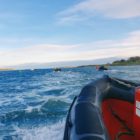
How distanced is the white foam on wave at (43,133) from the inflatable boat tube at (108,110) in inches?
88.0

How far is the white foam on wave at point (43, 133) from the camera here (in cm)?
731

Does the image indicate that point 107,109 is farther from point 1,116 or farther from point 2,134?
point 1,116

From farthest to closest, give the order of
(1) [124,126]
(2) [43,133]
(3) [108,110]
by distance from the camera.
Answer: (2) [43,133] → (3) [108,110] → (1) [124,126]

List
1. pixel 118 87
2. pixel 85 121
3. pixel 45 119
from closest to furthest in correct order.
A: pixel 85 121 → pixel 118 87 → pixel 45 119

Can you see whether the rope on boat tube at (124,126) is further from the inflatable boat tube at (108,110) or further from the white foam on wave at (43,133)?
the white foam on wave at (43,133)

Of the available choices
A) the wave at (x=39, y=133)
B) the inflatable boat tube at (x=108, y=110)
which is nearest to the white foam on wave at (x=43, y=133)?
the wave at (x=39, y=133)

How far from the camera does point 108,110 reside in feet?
16.7

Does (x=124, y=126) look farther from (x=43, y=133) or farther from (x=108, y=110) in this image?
(x=43, y=133)

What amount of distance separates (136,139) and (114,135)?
0.47 m

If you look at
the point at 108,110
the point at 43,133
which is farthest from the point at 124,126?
the point at 43,133

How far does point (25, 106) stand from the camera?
1138 centimetres

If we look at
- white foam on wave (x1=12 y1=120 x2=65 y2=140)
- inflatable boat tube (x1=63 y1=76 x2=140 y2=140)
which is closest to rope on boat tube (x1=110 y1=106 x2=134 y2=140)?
inflatable boat tube (x1=63 y1=76 x2=140 y2=140)

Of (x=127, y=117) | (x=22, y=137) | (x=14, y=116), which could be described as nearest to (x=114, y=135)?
(x=127, y=117)

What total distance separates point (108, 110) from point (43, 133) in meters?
2.87
